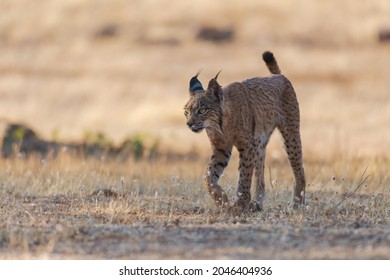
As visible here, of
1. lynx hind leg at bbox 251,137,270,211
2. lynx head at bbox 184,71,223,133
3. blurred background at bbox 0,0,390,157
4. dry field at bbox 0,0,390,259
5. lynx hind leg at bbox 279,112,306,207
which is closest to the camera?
dry field at bbox 0,0,390,259

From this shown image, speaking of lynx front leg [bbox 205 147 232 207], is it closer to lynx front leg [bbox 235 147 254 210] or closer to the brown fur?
the brown fur

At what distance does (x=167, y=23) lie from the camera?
41.9m

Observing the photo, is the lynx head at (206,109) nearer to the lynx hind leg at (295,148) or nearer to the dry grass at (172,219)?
the dry grass at (172,219)

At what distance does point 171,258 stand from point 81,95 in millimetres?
24726

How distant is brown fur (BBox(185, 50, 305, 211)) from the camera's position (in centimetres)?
1153

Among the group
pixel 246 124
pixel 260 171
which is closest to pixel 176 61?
pixel 260 171

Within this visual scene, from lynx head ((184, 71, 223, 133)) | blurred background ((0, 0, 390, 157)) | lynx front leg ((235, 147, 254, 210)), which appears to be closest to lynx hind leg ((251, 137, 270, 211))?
lynx front leg ((235, 147, 254, 210))

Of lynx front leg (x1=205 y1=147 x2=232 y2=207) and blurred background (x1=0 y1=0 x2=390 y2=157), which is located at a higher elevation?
blurred background (x1=0 y1=0 x2=390 y2=157)

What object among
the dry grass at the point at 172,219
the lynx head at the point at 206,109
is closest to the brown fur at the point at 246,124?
the lynx head at the point at 206,109

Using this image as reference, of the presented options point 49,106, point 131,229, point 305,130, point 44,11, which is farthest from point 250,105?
point 44,11

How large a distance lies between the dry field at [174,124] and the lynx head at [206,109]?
3.13 feet

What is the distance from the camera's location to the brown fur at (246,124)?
37.8 ft

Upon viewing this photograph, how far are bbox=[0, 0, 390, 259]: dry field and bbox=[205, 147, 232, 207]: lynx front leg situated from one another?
0.19 metres
